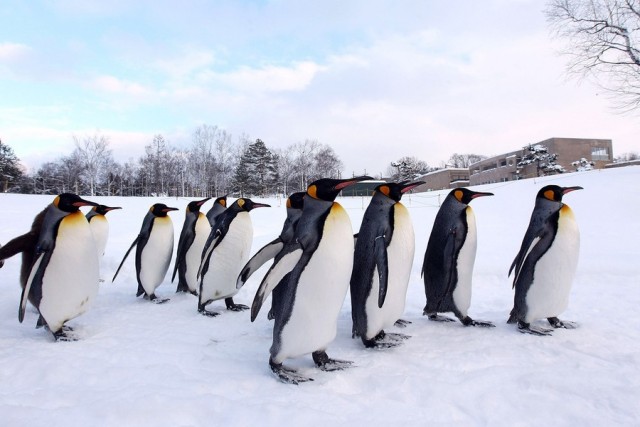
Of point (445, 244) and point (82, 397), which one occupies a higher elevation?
point (445, 244)

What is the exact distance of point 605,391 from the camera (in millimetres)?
1971

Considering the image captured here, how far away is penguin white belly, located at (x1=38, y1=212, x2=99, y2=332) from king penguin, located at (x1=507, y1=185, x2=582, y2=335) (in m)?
3.81

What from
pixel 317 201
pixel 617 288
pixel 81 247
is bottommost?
pixel 617 288

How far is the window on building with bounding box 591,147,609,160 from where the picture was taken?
127ft

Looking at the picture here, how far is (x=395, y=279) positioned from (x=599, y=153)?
46.7 metres

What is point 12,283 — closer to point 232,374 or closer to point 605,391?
point 232,374

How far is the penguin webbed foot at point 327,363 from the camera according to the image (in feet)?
7.75

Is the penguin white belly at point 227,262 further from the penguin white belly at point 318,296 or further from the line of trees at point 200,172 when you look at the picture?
the line of trees at point 200,172

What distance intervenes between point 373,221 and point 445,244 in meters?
0.89

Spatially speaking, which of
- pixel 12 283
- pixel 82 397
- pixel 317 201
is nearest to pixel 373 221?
pixel 317 201

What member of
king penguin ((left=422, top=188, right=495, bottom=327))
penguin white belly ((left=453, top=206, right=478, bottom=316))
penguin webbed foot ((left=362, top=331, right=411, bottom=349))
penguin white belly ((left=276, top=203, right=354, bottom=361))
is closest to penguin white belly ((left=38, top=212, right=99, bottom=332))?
penguin white belly ((left=276, top=203, right=354, bottom=361))

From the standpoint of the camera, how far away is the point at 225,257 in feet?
13.5

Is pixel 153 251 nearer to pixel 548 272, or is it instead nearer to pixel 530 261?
pixel 530 261

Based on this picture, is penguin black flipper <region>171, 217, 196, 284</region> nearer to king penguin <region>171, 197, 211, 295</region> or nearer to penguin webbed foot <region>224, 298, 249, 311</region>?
king penguin <region>171, 197, 211, 295</region>
